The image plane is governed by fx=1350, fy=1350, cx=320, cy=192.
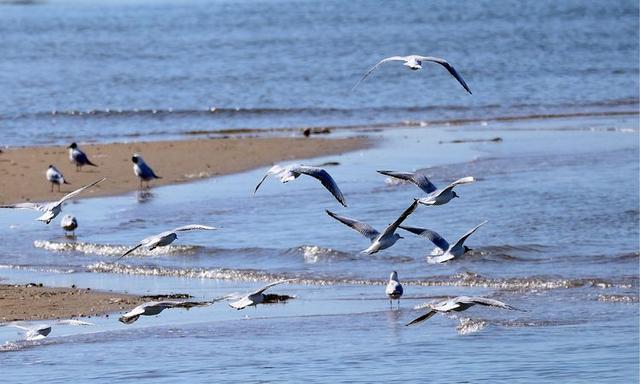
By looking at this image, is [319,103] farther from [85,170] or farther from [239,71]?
[85,170]

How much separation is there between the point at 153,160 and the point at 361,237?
7356 millimetres

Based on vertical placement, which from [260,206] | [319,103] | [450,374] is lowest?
[450,374]

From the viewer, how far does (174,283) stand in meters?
13.8

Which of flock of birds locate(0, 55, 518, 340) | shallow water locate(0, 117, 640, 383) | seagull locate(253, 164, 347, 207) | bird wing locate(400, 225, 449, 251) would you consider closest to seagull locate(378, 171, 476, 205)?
flock of birds locate(0, 55, 518, 340)

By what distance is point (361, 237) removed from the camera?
16047 millimetres

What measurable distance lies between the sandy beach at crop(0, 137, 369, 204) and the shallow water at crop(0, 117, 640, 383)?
80 centimetres

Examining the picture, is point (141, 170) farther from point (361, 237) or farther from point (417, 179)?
point (417, 179)

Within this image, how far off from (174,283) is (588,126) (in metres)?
15.5

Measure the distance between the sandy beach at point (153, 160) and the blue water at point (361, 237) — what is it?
2.21ft

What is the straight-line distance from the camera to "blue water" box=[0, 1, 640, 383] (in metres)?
10.9

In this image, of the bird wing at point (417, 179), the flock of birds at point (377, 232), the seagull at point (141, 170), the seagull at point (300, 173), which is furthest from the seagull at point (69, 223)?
the bird wing at point (417, 179)

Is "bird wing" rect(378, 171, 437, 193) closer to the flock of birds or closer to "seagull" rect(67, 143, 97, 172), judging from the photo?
the flock of birds

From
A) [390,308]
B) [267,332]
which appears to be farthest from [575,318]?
[267,332]

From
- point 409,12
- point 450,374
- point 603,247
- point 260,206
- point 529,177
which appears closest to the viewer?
point 450,374
